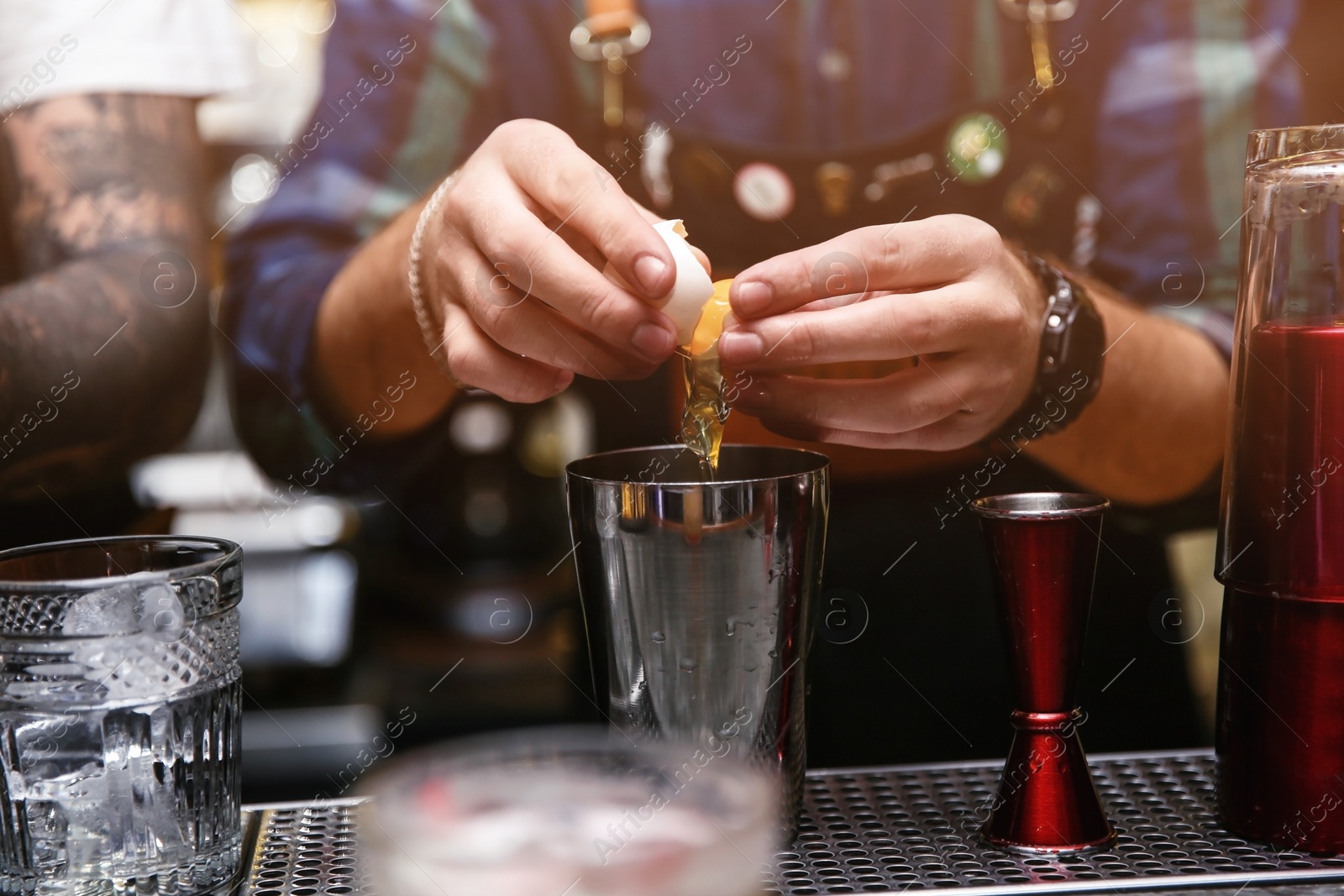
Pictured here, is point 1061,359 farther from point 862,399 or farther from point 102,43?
point 102,43

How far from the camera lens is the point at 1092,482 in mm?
1151

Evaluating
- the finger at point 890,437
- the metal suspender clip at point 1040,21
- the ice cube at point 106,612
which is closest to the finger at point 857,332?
the finger at point 890,437

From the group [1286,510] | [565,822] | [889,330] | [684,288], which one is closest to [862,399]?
[889,330]

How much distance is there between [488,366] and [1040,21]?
617mm

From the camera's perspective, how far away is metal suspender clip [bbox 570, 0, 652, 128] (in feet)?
3.48

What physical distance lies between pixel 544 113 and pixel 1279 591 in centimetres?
73

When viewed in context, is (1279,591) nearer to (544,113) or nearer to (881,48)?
(881,48)

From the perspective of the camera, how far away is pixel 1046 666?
0.81m

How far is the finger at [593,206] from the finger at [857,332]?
0.26 ft

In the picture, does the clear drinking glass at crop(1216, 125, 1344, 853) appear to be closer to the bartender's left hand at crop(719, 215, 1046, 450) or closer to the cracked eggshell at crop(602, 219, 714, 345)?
the bartender's left hand at crop(719, 215, 1046, 450)

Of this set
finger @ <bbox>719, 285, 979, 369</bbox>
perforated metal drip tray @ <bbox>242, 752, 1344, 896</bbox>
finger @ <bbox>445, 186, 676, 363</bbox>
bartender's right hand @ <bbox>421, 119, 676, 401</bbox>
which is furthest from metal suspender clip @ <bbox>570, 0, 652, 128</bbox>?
perforated metal drip tray @ <bbox>242, 752, 1344, 896</bbox>

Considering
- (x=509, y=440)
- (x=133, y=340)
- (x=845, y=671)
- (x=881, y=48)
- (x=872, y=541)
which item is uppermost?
(x=881, y=48)

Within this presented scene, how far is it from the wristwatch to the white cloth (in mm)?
767

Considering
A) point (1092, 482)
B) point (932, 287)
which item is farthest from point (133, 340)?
point (1092, 482)
